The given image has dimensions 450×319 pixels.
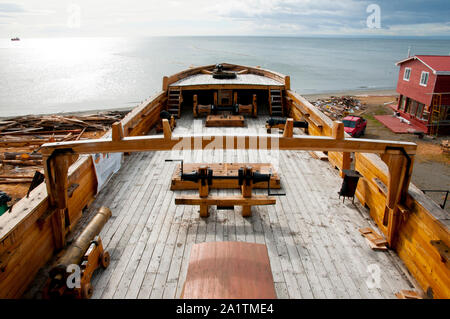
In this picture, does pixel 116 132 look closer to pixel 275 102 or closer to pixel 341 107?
pixel 275 102

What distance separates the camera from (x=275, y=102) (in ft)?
42.7

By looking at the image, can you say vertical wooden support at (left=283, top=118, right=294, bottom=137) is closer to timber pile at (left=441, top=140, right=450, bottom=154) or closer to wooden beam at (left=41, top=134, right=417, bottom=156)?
wooden beam at (left=41, top=134, right=417, bottom=156)

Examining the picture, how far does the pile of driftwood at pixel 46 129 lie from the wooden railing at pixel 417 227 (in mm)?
20342

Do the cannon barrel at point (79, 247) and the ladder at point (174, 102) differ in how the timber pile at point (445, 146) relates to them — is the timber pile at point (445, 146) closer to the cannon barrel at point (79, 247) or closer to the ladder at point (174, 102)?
the ladder at point (174, 102)

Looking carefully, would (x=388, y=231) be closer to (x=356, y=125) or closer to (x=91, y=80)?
(x=356, y=125)

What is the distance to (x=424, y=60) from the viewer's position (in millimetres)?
26719

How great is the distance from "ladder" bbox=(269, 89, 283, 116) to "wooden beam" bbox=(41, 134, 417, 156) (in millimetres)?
7630

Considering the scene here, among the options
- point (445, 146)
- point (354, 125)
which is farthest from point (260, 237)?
point (445, 146)

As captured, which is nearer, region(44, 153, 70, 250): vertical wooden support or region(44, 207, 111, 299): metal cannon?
region(44, 207, 111, 299): metal cannon

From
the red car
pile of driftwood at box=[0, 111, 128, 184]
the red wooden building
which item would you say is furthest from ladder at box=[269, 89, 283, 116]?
the red wooden building

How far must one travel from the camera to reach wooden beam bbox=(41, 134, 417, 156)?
4806mm

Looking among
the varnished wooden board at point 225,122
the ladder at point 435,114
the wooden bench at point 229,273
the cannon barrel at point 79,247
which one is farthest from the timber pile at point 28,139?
the ladder at point 435,114

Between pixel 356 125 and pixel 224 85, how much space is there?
637 inches
